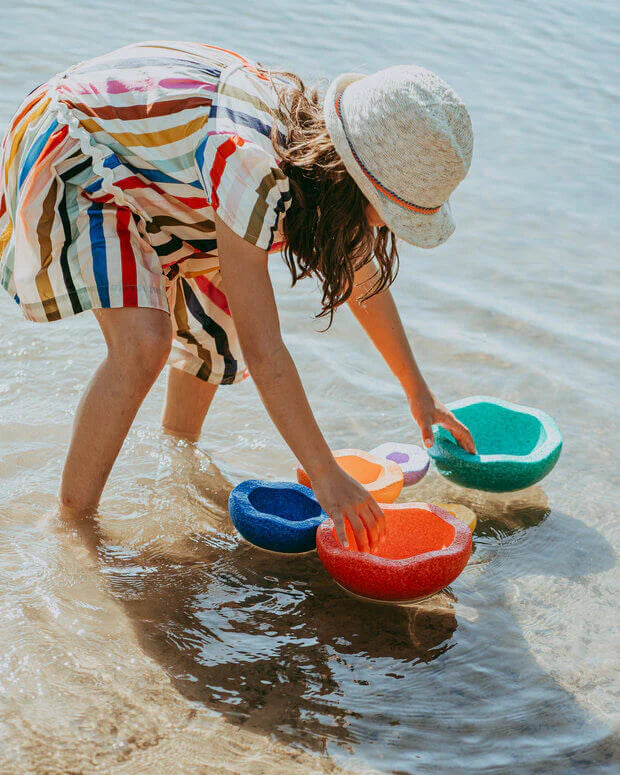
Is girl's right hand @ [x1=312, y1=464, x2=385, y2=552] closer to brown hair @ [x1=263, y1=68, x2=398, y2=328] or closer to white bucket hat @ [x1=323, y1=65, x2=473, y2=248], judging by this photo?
brown hair @ [x1=263, y1=68, x2=398, y2=328]

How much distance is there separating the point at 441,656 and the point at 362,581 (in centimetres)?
24

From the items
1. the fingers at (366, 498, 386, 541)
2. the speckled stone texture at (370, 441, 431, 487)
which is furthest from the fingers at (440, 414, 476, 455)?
the fingers at (366, 498, 386, 541)

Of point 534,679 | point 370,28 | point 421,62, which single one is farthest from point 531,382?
point 370,28

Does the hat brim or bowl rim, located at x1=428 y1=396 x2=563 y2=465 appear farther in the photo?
bowl rim, located at x1=428 y1=396 x2=563 y2=465

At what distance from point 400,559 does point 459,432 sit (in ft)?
1.80

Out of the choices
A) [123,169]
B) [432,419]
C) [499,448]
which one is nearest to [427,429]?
[432,419]

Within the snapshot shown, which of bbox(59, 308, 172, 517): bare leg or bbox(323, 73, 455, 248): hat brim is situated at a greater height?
bbox(323, 73, 455, 248): hat brim

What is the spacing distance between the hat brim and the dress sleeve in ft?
0.45

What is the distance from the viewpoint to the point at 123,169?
2.04m

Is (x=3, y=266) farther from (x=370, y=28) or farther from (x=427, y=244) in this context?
(x=370, y=28)

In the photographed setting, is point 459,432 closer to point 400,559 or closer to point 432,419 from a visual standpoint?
point 432,419

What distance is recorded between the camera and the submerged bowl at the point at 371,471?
7.88 feet

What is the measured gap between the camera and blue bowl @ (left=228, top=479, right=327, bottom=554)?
2.20 m

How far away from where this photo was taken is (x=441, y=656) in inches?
80.9
